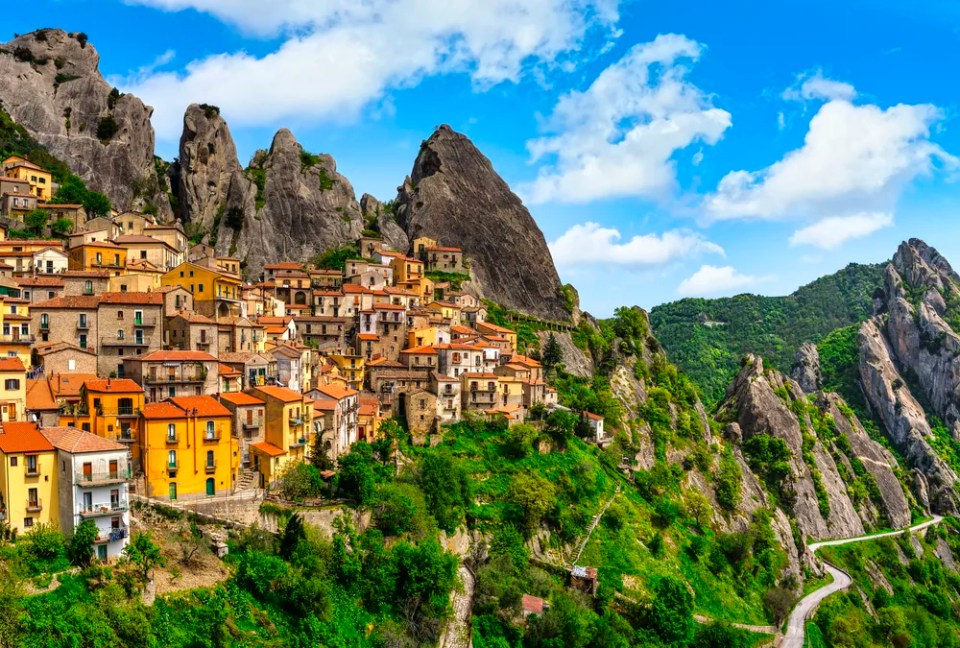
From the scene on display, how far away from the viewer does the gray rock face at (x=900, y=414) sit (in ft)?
441

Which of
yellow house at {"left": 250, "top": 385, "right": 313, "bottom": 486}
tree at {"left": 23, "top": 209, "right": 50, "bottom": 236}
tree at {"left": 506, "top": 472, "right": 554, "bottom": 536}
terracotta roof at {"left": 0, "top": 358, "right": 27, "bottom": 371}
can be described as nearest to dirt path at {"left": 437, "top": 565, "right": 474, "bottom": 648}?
tree at {"left": 506, "top": 472, "right": 554, "bottom": 536}

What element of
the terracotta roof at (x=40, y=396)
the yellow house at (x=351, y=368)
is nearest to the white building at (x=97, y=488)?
the terracotta roof at (x=40, y=396)

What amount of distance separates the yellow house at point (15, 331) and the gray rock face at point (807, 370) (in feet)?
487

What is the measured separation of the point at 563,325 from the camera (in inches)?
4382

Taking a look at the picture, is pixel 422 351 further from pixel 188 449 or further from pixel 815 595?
pixel 815 595

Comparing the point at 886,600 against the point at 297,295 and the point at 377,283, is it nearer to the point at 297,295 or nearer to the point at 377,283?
the point at 377,283

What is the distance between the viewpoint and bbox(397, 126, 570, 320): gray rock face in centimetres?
11475

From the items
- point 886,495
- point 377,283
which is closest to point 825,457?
point 886,495

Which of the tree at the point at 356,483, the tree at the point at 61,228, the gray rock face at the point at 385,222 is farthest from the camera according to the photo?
the gray rock face at the point at 385,222

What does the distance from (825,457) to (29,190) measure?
113975 millimetres

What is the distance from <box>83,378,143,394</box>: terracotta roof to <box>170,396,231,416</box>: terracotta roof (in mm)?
2311

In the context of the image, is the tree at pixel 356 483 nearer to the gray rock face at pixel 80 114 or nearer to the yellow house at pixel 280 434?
the yellow house at pixel 280 434

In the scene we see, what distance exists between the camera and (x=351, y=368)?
7106 centimetres

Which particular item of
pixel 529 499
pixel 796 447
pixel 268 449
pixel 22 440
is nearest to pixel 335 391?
pixel 268 449
